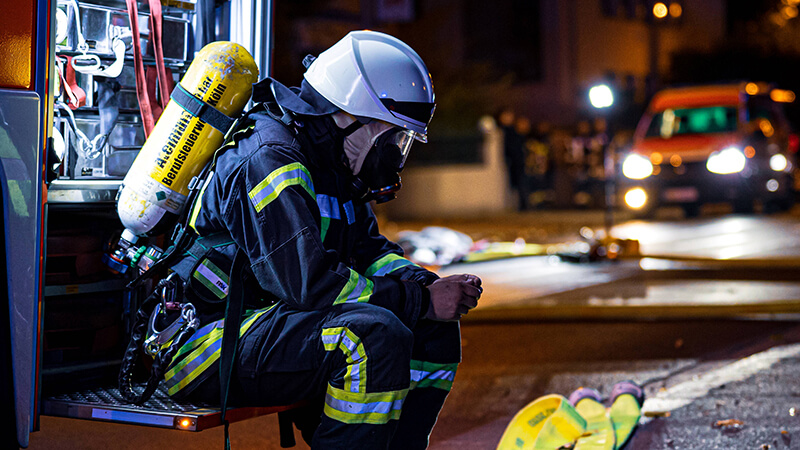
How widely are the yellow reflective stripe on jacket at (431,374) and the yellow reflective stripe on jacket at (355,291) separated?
352 millimetres

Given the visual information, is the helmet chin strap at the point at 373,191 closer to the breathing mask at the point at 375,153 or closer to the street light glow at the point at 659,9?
the breathing mask at the point at 375,153

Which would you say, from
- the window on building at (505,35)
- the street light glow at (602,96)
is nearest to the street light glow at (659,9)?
the street light glow at (602,96)

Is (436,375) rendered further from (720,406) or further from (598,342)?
(598,342)

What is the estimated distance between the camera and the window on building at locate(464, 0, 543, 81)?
3103cm

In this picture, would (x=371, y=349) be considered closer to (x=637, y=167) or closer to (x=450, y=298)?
(x=450, y=298)

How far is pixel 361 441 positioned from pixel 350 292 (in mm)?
419

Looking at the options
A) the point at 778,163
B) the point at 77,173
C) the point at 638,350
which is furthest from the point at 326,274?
the point at 778,163

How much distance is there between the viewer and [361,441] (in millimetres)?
2613

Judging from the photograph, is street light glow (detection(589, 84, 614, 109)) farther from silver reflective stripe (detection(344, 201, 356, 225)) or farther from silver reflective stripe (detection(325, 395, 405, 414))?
silver reflective stripe (detection(325, 395, 405, 414))

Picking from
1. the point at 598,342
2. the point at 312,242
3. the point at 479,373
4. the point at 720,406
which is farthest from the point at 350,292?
the point at 598,342

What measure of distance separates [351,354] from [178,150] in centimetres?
92

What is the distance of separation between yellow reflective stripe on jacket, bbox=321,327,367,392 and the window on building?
28920 mm

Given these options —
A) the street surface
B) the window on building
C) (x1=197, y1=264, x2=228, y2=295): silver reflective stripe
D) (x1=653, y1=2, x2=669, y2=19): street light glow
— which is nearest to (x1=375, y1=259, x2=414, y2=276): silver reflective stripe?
(x1=197, y1=264, x2=228, y2=295): silver reflective stripe

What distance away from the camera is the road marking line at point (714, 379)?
4.66 m
